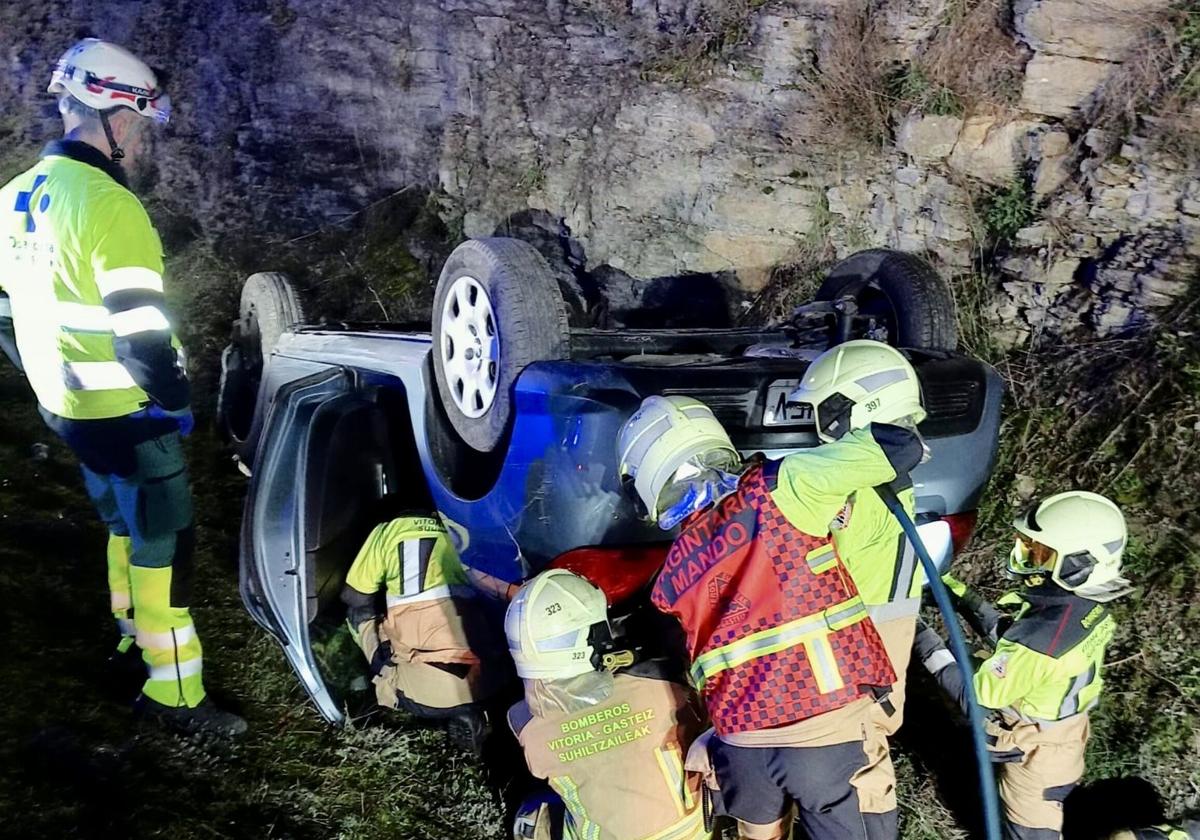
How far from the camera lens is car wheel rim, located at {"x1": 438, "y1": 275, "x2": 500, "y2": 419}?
2.93 metres

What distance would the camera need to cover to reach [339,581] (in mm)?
3811

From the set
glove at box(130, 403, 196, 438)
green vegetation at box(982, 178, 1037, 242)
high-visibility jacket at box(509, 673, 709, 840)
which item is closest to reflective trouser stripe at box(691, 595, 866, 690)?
high-visibility jacket at box(509, 673, 709, 840)

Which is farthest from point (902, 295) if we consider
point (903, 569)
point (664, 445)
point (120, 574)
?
point (120, 574)

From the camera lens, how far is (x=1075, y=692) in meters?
2.60

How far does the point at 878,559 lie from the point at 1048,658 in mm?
549

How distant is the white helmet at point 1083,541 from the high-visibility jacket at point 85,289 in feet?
9.48

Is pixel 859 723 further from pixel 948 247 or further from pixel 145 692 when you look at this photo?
pixel 948 247

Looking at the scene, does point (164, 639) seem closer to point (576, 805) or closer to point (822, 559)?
point (576, 805)

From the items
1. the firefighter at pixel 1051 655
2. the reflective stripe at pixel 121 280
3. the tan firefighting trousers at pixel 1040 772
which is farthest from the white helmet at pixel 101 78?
the tan firefighting trousers at pixel 1040 772

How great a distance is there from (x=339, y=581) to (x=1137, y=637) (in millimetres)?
3187

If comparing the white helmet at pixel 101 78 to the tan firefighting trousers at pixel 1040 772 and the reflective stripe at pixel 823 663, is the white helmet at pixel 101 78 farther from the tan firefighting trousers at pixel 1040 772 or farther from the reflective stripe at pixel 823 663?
the tan firefighting trousers at pixel 1040 772

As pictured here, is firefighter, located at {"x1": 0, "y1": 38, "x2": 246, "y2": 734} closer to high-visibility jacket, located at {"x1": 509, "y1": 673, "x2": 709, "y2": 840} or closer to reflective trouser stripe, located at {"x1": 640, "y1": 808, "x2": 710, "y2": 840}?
high-visibility jacket, located at {"x1": 509, "y1": 673, "x2": 709, "y2": 840}

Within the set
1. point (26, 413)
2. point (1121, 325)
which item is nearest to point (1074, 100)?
point (1121, 325)

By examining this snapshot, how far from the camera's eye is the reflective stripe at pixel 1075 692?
2.58m
